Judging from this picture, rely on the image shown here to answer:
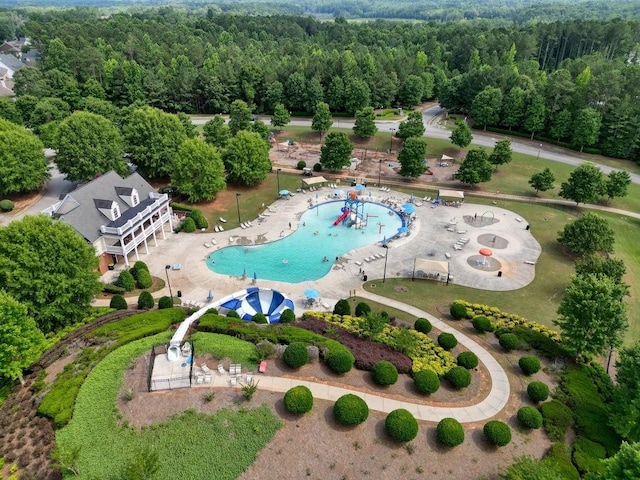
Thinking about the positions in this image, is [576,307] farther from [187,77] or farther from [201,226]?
[187,77]

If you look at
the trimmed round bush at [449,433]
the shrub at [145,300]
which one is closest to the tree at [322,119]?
the shrub at [145,300]

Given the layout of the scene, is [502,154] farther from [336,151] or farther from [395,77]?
[395,77]

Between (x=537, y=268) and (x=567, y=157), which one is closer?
(x=537, y=268)

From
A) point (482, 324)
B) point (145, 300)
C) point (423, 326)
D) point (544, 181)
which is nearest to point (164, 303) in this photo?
point (145, 300)

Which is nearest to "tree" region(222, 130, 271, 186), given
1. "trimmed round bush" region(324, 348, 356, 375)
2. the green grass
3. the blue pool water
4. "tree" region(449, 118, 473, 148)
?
the blue pool water

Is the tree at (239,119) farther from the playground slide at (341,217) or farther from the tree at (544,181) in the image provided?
the tree at (544,181)

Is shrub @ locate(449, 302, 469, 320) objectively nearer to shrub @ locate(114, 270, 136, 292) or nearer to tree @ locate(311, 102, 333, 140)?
shrub @ locate(114, 270, 136, 292)

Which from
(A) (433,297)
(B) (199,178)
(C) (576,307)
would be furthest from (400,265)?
(B) (199,178)
